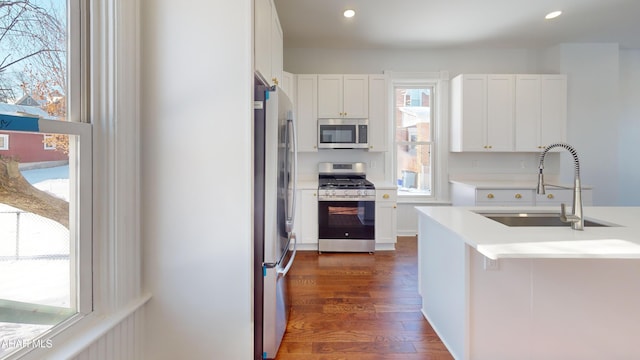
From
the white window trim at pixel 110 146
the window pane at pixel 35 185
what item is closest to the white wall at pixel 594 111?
the white window trim at pixel 110 146

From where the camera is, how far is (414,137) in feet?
15.1

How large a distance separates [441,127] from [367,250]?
2.20 metres

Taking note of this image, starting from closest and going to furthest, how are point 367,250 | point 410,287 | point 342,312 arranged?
point 342,312 → point 410,287 → point 367,250

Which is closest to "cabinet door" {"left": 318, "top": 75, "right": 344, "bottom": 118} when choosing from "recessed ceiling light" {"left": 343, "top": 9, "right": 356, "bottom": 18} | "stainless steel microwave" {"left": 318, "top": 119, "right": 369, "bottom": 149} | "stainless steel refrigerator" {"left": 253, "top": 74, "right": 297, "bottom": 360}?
"stainless steel microwave" {"left": 318, "top": 119, "right": 369, "bottom": 149}

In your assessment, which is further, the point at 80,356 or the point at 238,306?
the point at 238,306

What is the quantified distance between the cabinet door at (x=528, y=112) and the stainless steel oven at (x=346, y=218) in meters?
2.26

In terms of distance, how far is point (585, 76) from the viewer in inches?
163

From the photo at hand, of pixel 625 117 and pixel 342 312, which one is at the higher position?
pixel 625 117

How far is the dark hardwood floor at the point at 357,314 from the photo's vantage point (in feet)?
6.09

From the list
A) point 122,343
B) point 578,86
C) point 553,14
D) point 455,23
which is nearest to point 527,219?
point 122,343

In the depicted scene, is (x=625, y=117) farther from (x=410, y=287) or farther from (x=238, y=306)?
(x=238, y=306)

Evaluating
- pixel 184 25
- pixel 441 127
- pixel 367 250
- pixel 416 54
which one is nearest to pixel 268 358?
pixel 184 25

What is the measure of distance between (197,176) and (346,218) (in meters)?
2.63

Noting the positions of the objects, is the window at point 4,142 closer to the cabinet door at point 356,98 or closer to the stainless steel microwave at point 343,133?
the stainless steel microwave at point 343,133
